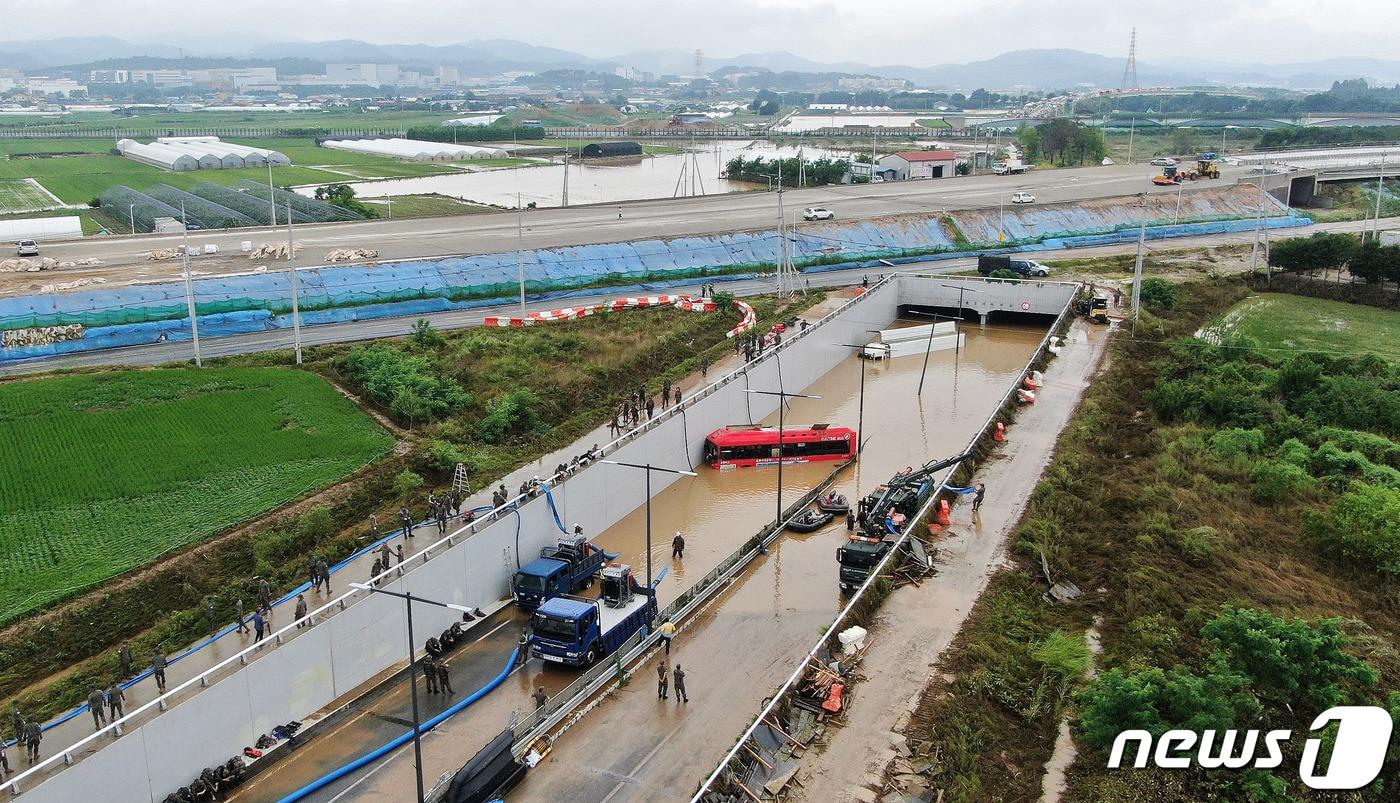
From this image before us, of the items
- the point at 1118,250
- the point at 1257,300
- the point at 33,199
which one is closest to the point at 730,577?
the point at 1257,300

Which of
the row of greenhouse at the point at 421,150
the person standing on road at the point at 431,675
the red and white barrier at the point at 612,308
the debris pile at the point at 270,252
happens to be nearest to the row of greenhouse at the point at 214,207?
the debris pile at the point at 270,252

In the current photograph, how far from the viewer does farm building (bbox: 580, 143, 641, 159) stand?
158 meters

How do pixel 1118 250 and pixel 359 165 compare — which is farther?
pixel 359 165

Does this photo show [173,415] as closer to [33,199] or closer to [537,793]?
[537,793]

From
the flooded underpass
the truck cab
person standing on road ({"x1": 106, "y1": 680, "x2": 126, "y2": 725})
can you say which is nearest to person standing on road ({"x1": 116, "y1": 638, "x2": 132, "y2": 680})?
person standing on road ({"x1": 106, "y1": 680, "x2": 126, "y2": 725})

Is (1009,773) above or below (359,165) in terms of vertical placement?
below

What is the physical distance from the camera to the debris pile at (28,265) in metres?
60.7

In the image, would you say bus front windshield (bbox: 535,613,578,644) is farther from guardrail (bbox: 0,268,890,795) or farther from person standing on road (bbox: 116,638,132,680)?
person standing on road (bbox: 116,638,132,680)

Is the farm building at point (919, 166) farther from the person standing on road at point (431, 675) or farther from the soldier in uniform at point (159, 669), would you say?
the soldier in uniform at point (159, 669)

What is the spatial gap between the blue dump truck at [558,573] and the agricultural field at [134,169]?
3430 inches

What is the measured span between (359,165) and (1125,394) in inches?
4518

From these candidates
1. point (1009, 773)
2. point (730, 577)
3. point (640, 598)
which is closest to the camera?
point (1009, 773)

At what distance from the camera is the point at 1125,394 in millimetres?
48906

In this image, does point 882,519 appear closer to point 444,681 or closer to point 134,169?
point 444,681
